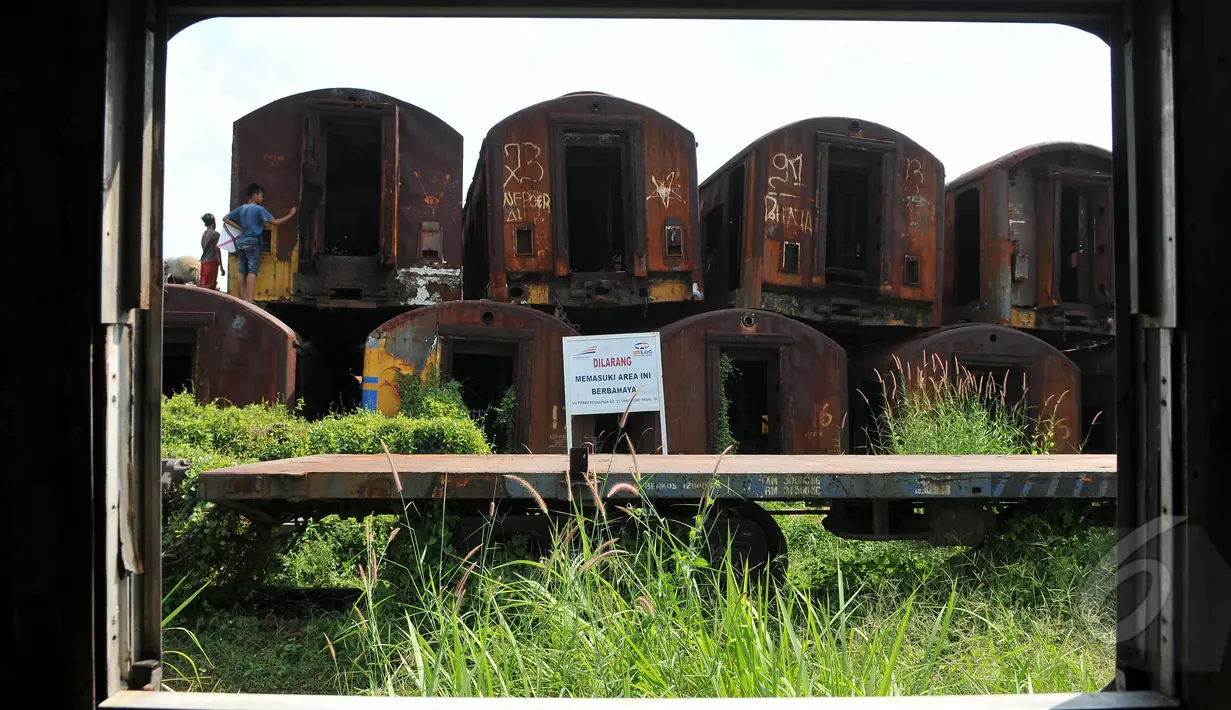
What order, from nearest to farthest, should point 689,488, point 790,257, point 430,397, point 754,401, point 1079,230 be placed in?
point 689,488
point 430,397
point 790,257
point 754,401
point 1079,230

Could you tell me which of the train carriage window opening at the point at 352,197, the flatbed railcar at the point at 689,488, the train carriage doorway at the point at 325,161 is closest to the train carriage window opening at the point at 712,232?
the train carriage doorway at the point at 325,161

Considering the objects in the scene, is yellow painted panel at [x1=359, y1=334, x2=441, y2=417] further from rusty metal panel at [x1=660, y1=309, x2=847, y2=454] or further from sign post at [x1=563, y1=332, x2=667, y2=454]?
rusty metal panel at [x1=660, y1=309, x2=847, y2=454]

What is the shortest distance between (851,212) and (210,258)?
387 inches

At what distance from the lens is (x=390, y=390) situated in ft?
29.2

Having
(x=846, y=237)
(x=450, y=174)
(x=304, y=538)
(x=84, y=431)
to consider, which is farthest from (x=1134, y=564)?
(x=846, y=237)

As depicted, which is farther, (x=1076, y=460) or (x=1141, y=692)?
(x=1076, y=460)

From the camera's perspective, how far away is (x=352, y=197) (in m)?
13.9

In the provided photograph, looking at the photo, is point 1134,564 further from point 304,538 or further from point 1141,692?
point 304,538

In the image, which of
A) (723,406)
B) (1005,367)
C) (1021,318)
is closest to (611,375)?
(723,406)

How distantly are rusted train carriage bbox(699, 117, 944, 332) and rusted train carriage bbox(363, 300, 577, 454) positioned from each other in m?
3.39

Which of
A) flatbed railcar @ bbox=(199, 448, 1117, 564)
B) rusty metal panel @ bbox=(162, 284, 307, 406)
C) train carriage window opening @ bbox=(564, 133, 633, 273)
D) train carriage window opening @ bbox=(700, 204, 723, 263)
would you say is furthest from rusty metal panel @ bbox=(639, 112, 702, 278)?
flatbed railcar @ bbox=(199, 448, 1117, 564)

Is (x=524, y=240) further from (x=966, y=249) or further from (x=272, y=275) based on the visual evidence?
(x=966, y=249)

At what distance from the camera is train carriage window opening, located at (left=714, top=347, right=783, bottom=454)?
9727mm

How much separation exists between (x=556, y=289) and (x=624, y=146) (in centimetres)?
213
